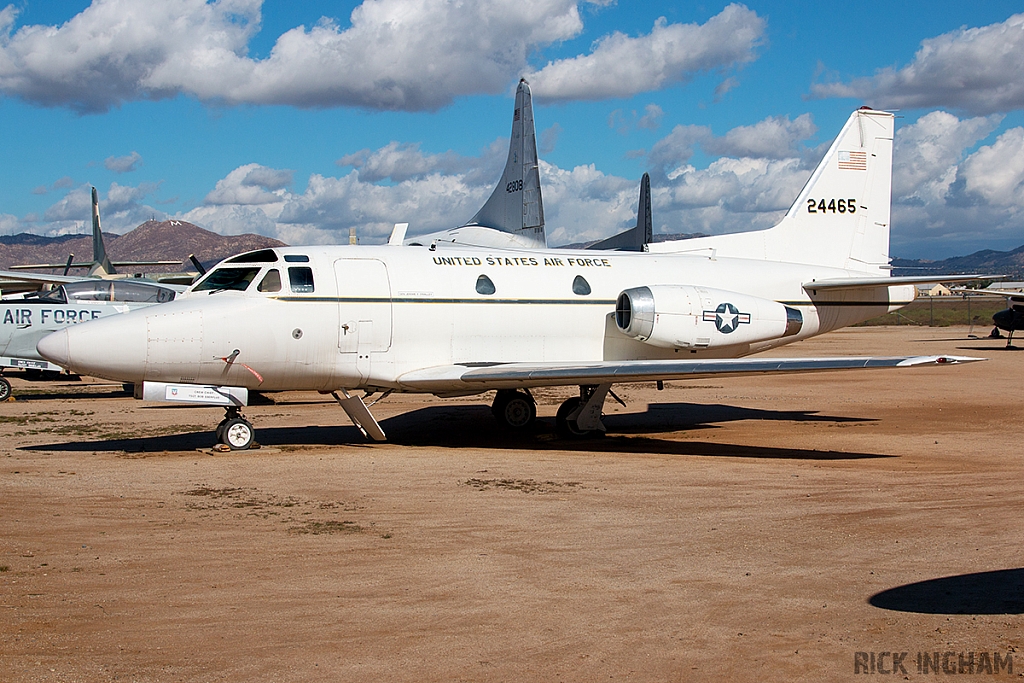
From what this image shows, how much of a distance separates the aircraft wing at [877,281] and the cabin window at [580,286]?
4285 millimetres

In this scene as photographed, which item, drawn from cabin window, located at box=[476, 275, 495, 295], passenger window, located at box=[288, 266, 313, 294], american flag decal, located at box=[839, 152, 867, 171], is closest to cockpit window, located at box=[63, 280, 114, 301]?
passenger window, located at box=[288, 266, 313, 294]

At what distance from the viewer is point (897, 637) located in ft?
17.5

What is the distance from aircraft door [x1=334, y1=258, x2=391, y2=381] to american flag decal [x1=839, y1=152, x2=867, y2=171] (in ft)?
30.8

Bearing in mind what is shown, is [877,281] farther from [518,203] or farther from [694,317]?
[518,203]

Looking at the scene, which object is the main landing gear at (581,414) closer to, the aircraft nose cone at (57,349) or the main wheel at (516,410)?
the main wheel at (516,410)

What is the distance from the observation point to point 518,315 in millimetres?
14219

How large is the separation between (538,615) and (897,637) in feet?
7.08

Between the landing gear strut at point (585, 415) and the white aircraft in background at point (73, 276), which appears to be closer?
the landing gear strut at point (585, 415)

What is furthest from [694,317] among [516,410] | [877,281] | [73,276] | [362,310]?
[73,276]

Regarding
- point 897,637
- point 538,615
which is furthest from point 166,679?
point 897,637

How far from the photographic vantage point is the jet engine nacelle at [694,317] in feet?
46.8

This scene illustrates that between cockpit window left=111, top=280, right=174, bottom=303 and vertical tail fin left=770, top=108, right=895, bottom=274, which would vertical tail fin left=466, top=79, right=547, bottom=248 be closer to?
vertical tail fin left=770, top=108, right=895, bottom=274

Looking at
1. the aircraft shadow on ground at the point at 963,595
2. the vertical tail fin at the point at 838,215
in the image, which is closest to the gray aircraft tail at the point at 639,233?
the vertical tail fin at the point at 838,215

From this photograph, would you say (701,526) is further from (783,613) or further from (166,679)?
(166,679)
